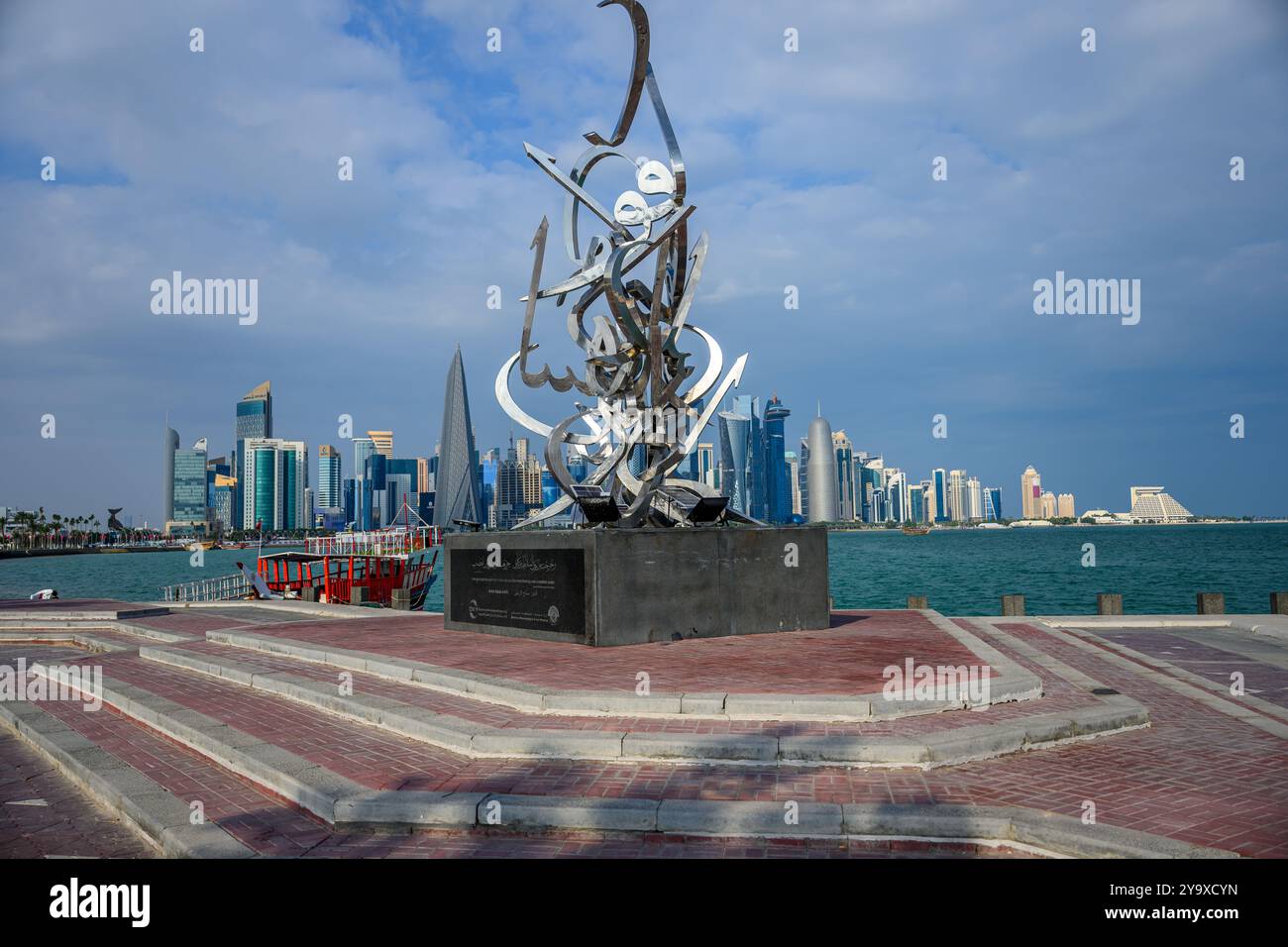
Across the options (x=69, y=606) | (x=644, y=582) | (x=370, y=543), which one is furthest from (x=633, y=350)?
(x=370, y=543)

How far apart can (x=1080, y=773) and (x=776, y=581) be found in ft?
23.3

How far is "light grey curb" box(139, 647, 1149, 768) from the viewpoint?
Result: 6.40 meters

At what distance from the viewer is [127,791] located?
628 cm

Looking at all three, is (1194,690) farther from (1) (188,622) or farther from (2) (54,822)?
(1) (188,622)

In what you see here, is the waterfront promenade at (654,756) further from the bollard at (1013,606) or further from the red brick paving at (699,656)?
the bollard at (1013,606)

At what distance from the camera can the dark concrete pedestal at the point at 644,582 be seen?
11750 millimetres

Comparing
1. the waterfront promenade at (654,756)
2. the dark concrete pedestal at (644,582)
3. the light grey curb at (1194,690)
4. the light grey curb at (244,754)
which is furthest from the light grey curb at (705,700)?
the dark concrete pedestal at (644,582)

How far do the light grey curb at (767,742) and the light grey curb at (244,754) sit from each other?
1.17 m

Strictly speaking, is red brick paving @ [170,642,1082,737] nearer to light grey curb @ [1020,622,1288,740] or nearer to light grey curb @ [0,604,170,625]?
light grey curb @ [1020,622,1288,740]

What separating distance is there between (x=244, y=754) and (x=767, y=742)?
4362 mm
